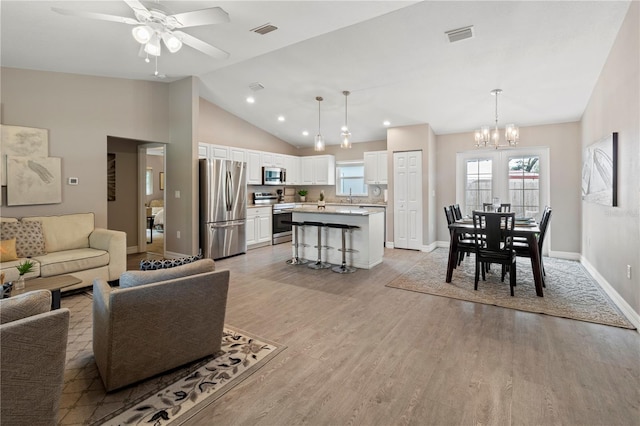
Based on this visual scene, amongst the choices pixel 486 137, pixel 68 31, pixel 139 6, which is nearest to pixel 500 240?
pixel 486 137

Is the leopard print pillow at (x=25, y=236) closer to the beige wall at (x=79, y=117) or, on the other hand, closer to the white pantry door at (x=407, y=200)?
the beige wall at (x=79, y=117)

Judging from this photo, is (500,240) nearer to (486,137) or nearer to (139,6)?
(486,137)

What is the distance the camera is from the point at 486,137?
15.3ft

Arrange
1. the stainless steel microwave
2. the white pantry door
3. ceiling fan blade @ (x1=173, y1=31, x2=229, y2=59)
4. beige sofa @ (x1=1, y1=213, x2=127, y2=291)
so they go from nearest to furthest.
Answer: ceiling fan blade @ (x1=173, y1=31, x2=229, y2=59) < beige sofa @ (x1=1, y1=213, x2=127, y2=291) < the white pantry door < the stainless steel microwave

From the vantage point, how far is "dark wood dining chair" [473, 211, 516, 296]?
12.6 feet

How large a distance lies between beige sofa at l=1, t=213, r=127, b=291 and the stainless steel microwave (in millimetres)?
3643

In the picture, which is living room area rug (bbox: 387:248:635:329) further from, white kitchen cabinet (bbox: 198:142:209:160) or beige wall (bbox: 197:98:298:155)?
beige wall (bbox: 197:98:298:155)

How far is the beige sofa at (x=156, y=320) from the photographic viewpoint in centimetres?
191

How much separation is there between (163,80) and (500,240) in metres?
5.88

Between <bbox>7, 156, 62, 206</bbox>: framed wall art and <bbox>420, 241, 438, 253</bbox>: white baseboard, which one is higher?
<bbox>7, 156, 62, 206</bbox>: framed wall art

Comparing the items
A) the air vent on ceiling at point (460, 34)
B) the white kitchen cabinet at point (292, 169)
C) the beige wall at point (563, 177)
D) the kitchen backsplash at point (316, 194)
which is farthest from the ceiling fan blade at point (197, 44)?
the beige wall at point (563, 177)

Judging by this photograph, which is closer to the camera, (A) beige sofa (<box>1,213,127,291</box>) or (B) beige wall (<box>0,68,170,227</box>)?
(A) beige sofa (<box>1,213,127,291</box>)

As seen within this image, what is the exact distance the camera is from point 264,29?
352cm

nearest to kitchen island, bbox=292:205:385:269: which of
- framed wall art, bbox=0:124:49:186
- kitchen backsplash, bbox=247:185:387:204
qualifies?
kitchen backsplash, bbox=247:185:387:204
